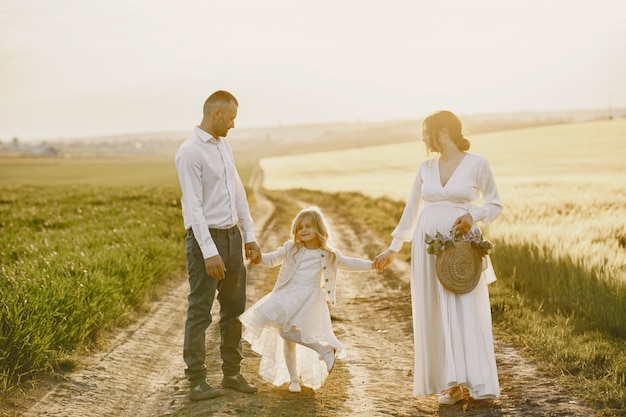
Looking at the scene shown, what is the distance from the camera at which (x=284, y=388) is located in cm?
662

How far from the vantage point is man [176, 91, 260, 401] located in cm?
596

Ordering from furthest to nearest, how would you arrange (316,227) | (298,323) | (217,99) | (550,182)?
(550,182)
(316,227)
(298,323)
(217,99)

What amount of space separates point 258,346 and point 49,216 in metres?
17.9

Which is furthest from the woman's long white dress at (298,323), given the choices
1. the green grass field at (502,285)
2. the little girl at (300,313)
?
the green grass field at (502,285)

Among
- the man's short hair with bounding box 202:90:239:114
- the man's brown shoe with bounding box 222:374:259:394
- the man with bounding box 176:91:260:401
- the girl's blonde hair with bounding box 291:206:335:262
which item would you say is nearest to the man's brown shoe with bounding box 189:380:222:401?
the man with bounding box 176:91:260:401

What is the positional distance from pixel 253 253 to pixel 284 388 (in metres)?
1.28

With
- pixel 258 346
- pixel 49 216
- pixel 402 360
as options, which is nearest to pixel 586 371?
pixel 402 360

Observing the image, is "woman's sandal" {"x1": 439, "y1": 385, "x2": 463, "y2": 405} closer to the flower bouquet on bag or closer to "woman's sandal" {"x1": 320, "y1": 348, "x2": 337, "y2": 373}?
the flower bouquet on bag

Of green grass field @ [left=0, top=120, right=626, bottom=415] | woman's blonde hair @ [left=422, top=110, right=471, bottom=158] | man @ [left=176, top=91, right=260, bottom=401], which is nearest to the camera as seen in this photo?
man @ [left=176, top=91, right=260, bottom=401]

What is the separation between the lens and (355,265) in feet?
21.6

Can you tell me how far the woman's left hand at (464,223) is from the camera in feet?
20.1

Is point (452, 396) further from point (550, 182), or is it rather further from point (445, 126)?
point (550, 182)

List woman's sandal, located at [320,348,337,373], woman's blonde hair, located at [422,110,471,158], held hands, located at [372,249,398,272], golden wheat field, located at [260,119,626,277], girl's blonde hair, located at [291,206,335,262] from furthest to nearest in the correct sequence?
golden wheat field, located at [260,119,626,277] < held hands, located at [372,249,398,272] < girl's blonde hair, located at [291,206,335,262] < woman's sandal, located at [320,348,337,373] < woman's blonde hair, located at [422,110,471,158]

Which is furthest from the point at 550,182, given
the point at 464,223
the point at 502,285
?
the point at 464,223
